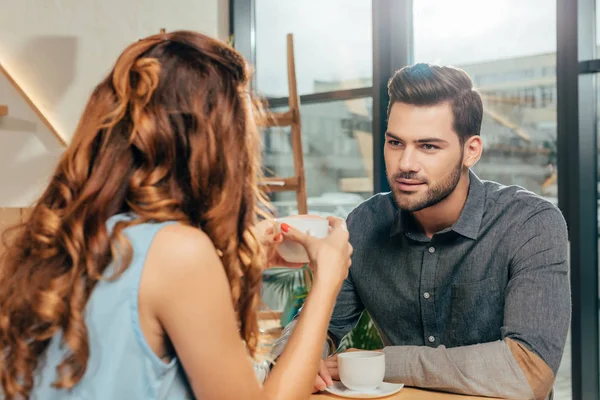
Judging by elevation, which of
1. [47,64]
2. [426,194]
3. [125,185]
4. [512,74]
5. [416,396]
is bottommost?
[416,396]

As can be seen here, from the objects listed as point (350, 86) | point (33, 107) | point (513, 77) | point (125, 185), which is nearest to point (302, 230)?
point (125, 185)

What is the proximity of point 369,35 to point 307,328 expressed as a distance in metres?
2.52

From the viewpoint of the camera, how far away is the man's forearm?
1.33 metres

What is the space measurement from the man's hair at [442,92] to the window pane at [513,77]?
984 mm

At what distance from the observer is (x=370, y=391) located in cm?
128

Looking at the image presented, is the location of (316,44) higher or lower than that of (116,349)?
higher

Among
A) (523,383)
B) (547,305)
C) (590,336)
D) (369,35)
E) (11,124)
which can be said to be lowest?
(590,336)

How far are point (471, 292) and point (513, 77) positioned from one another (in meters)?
1.42

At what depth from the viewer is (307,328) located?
1038 millimetres

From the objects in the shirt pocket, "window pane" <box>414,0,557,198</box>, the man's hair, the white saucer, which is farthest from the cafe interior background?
the white saucer

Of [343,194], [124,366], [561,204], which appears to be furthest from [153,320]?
[343,194]

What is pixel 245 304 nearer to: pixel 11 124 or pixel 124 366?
pixel 124 366

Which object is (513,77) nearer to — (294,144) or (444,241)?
(294,144)

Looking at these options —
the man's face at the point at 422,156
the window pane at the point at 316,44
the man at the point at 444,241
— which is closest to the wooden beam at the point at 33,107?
the window pane at the point at 316,44
